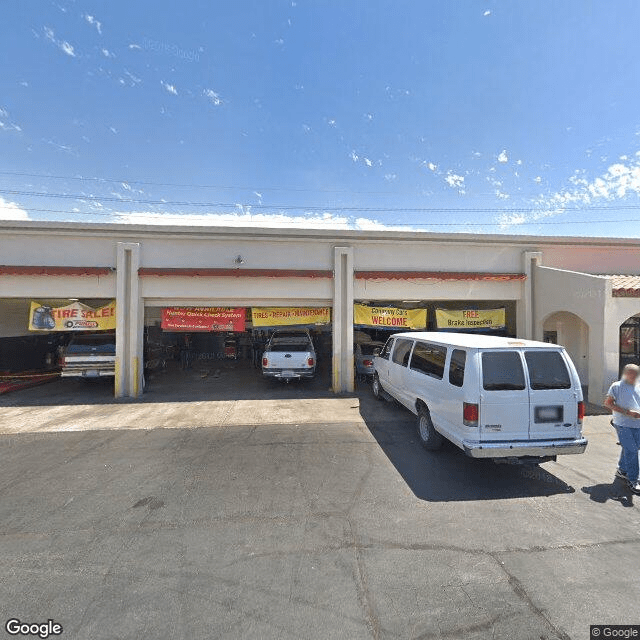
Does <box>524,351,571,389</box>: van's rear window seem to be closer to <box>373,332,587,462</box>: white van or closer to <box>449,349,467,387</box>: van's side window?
<box>373,332,587,462</box>: white van

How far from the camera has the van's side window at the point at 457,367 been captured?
4812mm

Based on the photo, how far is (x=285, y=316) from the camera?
10883 mm

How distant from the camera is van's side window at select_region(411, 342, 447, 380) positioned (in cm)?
546

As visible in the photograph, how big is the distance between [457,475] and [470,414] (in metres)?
1.03

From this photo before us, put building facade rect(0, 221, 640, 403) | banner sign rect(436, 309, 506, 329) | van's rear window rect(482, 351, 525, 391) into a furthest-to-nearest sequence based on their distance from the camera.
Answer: banner sign rect(436, 309, 506, 329)
building facade rect(0, 221, 640, 403)
van's rear window rect(482, 351, 525, 391)

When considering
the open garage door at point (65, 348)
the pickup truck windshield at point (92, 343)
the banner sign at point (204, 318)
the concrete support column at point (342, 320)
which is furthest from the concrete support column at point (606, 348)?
the pickup truck windshield at point (92, 343)

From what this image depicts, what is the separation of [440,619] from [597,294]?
8.83 metres

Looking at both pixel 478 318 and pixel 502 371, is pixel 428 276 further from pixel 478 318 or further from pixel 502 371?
pixel 502 371

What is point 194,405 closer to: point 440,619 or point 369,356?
point 369,356

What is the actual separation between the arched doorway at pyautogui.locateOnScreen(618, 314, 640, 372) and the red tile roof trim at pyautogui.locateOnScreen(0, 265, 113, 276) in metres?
15.2

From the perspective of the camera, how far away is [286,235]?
408 inches

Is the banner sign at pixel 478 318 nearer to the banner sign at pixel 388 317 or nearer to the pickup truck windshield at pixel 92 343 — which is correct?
the banner sign at pixel 388 317

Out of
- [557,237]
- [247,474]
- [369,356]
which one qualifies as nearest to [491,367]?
[247,474]

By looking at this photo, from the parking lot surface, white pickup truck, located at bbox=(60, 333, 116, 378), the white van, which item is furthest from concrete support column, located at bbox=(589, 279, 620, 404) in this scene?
white pickup truck, located at bbox=(60, 333, 116, 378)
